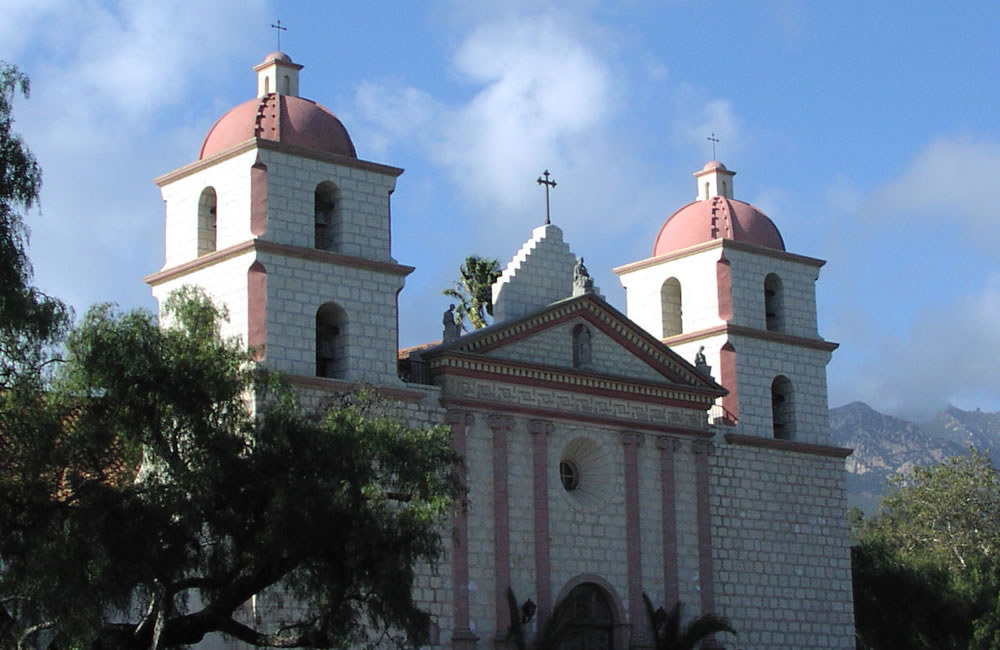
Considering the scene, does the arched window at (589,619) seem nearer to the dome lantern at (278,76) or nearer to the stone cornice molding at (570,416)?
the stone cornice molding at (570,416)

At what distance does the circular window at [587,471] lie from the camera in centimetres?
4022

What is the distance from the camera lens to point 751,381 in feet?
146

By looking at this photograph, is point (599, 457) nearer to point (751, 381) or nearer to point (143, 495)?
point (751, 381)

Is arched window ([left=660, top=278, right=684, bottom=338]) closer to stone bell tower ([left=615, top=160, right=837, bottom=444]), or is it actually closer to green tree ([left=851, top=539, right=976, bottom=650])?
stone bell tower ([left=615, top=160, right=837, bottom=444])

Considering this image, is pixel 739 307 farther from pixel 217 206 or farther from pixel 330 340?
pixel 217 206

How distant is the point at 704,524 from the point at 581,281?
21.0 ft

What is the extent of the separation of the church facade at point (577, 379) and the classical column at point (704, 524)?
52 mm

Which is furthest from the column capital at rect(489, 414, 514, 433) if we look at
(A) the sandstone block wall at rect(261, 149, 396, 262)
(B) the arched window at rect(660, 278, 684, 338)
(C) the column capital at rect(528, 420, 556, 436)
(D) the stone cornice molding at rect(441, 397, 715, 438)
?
(B) the arched window at rect(660, 278, 684, 338)

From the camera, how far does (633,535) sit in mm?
40438

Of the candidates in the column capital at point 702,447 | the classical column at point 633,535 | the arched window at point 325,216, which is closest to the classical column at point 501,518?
the classical column at point 633,535

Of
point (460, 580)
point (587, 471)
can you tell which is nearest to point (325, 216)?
point (460, 580)

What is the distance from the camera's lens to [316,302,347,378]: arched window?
3675 centimetres

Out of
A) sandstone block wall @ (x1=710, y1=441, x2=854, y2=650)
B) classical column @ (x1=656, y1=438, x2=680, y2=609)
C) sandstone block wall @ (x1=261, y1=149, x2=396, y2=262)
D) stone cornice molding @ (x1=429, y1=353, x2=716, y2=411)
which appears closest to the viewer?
sandstone block wall @ (x1=261, y1=149, x2=396, y2=262)

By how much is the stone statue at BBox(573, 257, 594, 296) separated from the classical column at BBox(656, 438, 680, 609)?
3.88 meters
